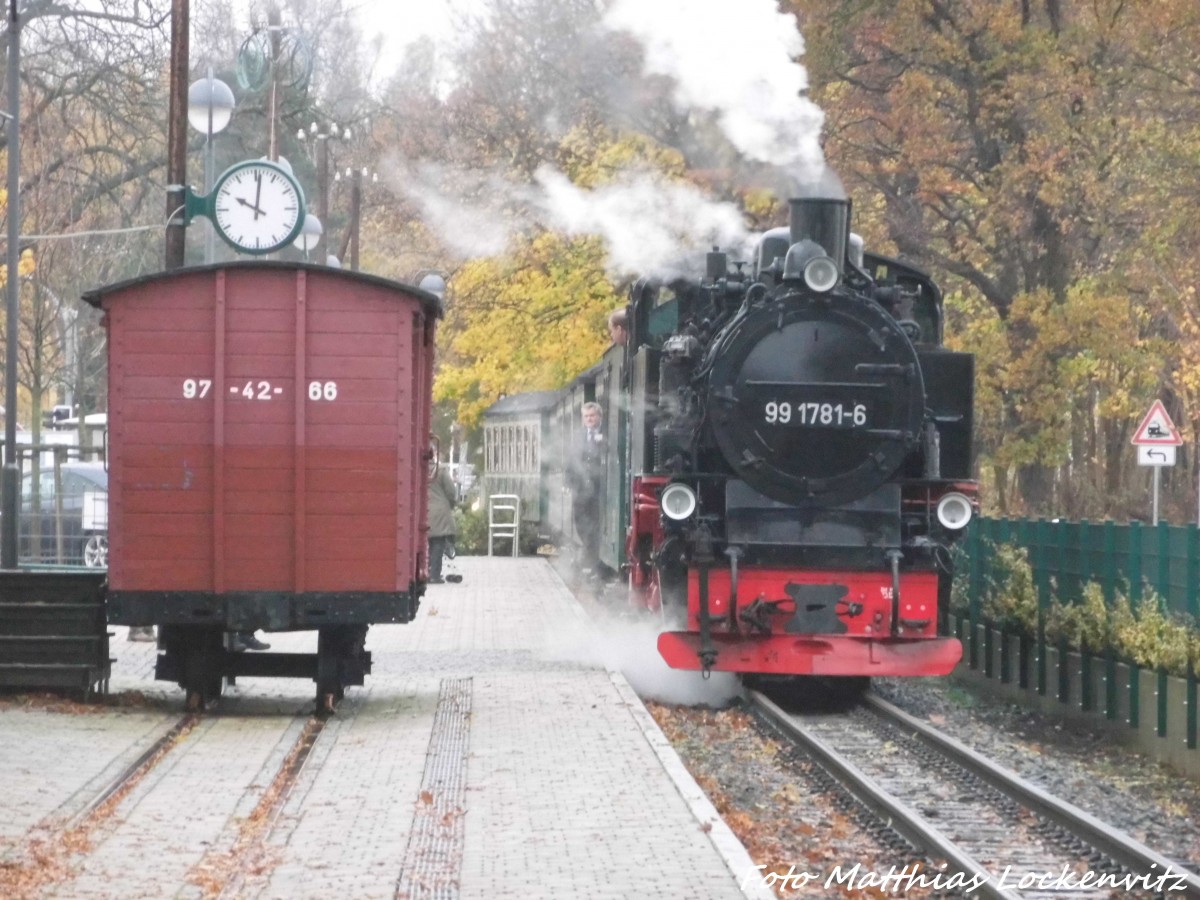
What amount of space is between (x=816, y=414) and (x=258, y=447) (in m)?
4.00

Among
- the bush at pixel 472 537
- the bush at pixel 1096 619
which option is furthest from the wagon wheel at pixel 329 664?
the bush at pixel 472 537

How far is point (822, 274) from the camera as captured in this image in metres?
13.5

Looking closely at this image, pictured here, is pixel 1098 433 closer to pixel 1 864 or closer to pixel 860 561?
pixel 860 561


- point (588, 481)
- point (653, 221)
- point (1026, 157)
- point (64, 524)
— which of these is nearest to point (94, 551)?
point (64, 524)

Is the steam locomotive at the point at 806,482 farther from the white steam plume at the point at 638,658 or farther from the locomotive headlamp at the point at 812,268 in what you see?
the white steam plume at the point at 638,658

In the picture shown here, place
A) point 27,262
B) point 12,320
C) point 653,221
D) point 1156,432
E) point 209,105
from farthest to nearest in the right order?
point 27,262 → point 1156,432 → point 653,221 → point 209,105 → point 12,320

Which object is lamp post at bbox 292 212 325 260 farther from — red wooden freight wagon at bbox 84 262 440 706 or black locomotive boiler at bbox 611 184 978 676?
red wooden freight wagon at bbox 84 262 440 706

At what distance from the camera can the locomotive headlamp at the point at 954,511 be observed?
14008 mm

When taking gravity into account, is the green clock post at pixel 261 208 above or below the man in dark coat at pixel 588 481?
above

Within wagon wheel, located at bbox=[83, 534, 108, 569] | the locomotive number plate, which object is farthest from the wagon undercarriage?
wagon wheel, located at bbox=[83, 534, 108, 569]

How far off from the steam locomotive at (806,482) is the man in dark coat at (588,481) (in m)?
5.97

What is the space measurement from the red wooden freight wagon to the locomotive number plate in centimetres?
269

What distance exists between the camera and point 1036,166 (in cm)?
2759

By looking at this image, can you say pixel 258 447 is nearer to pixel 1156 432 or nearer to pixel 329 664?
pixel 329 664
